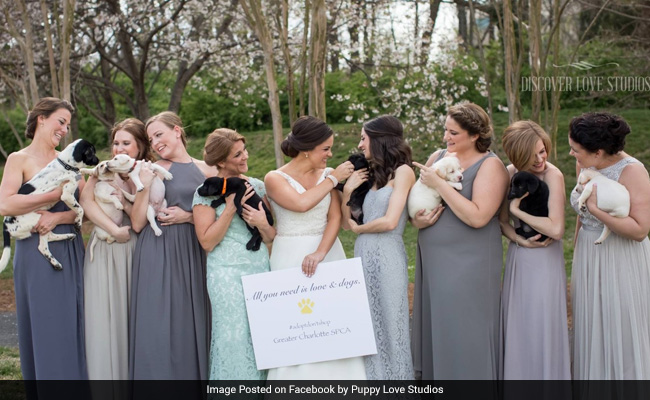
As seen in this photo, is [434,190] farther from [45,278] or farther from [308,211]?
[45,278]

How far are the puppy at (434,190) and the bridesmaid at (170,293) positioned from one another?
5.21ft

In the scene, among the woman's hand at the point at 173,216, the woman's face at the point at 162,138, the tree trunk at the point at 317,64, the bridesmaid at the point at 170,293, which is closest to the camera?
the bridesmaid at the point at 170,293

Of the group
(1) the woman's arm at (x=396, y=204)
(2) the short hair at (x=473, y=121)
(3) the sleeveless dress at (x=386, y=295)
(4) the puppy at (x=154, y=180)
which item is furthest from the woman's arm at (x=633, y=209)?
(4) the puppy at (x=154, y=180)

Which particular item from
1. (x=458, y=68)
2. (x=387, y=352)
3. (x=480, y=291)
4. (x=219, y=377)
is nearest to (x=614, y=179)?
(x=480, y=291)

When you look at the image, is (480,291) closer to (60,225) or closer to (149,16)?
(60,225)

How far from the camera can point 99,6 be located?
1419cm

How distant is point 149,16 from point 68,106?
9767mm

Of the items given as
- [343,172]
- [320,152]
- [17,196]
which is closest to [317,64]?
[320,152]

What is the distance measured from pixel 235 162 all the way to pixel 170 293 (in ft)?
3.39

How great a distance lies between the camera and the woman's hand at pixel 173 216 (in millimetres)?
5164

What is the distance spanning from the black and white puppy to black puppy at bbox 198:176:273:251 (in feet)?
2.83

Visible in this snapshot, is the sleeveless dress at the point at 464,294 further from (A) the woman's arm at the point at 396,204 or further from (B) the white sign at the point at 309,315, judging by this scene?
(B) the white sign at the point at 309,315

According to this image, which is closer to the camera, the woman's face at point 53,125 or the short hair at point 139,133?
the woman's face at point 53,125

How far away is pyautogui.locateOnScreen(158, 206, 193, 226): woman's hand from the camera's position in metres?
5.16
